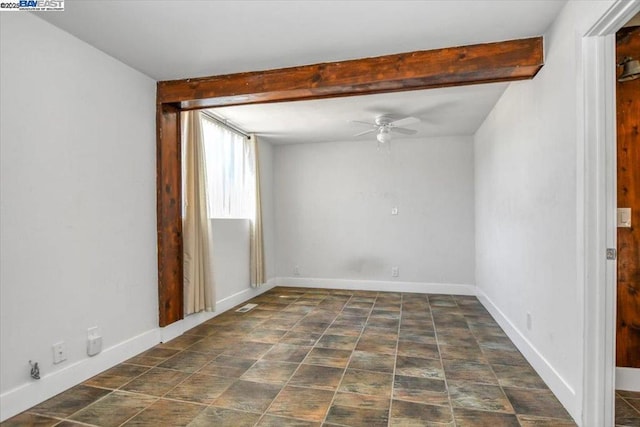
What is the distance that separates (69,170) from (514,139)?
3.60m

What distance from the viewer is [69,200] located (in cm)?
232

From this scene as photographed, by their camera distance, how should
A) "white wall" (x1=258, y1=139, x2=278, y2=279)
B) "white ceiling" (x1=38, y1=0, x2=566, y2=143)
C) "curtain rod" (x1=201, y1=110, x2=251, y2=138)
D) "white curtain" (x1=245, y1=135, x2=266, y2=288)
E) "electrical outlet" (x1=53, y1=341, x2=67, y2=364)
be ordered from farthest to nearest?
"white wall" (x1=258, y1=139, x2=278, y2=279) < "white curtain" (x1=245, y1=135, x2=266, y2=288) < "curtain rod" (x1=201, y1=110, x2=251, y2=138) < "electrical outlet" (x1=53, y1=341, x2=67, y2=364) < "white ceiling" (x1=38, y1=0, x2=566, y2=143)

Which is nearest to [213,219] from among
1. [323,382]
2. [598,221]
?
[323,382]

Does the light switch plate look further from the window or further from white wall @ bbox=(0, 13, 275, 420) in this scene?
the window

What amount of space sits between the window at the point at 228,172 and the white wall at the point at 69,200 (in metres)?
1.06

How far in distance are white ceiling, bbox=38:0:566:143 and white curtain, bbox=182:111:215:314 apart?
2.18ft

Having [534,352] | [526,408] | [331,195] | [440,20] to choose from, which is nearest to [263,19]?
[440,20]

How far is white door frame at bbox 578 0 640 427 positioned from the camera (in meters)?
1.72

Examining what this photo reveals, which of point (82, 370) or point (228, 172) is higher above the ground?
point (228, 172)

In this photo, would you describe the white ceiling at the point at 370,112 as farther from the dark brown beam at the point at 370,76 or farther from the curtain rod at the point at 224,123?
the dark brown beam at the point at 370,76

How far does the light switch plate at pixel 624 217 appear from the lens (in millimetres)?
2252

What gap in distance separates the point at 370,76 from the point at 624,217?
2035 mm

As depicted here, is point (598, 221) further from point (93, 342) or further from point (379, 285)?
point (379, 285)

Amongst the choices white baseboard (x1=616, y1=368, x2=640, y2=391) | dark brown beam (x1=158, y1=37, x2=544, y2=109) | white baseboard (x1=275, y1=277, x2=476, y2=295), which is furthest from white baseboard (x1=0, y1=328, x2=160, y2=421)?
white baseboard (x1=616, y1=368, x2=640, y2=391)
